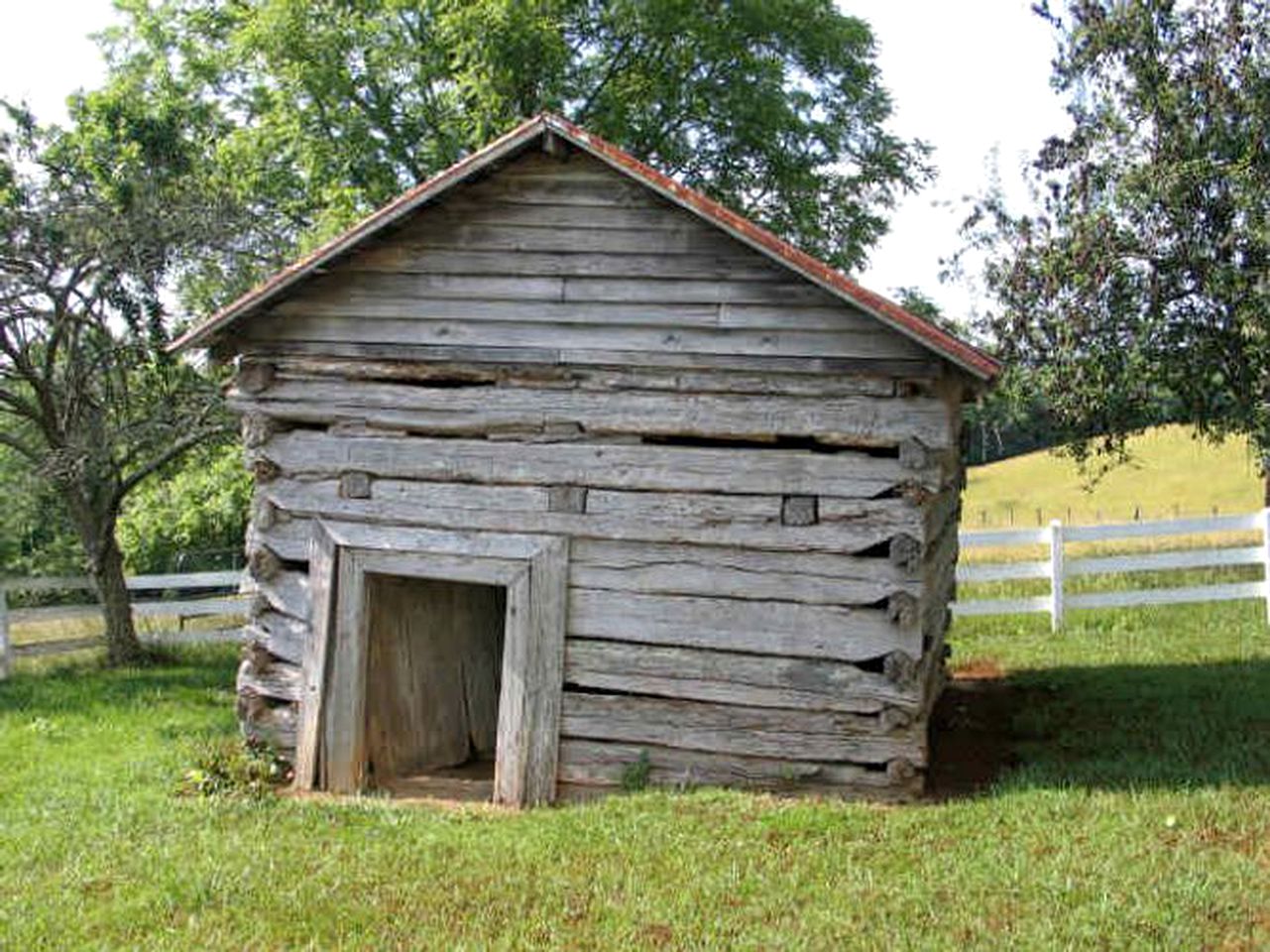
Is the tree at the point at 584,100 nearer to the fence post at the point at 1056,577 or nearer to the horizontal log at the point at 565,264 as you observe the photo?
the fence post at the point at 1056,577

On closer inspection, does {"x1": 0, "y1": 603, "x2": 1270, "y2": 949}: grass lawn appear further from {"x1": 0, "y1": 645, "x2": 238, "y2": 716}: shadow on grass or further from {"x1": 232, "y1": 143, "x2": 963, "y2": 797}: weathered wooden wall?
{"x1": 0, "y1": 645, "x2": 238, "y2": 716}: shadow on grass

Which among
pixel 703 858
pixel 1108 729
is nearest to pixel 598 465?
pixel 703 858

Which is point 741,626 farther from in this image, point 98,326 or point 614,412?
point 98,326

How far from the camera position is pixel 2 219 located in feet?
53.6

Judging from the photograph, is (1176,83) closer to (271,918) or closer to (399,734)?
(399,734)

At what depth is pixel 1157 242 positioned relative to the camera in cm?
1998

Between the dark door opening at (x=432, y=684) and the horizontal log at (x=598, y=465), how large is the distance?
1.03m

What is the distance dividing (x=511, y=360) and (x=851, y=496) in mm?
2785

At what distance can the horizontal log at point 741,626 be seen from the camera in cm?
967

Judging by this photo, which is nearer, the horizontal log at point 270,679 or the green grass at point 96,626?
the horizontal log at point 270,679

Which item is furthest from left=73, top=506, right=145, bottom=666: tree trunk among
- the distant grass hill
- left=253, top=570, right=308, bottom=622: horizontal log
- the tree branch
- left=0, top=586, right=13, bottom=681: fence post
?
the distant grass hill

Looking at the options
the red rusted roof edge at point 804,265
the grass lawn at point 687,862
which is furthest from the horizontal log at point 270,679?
the red rusted roof edge at point 804,265

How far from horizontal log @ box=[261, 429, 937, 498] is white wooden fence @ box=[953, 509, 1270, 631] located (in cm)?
777

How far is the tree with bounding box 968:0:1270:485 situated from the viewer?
19.2 metres
